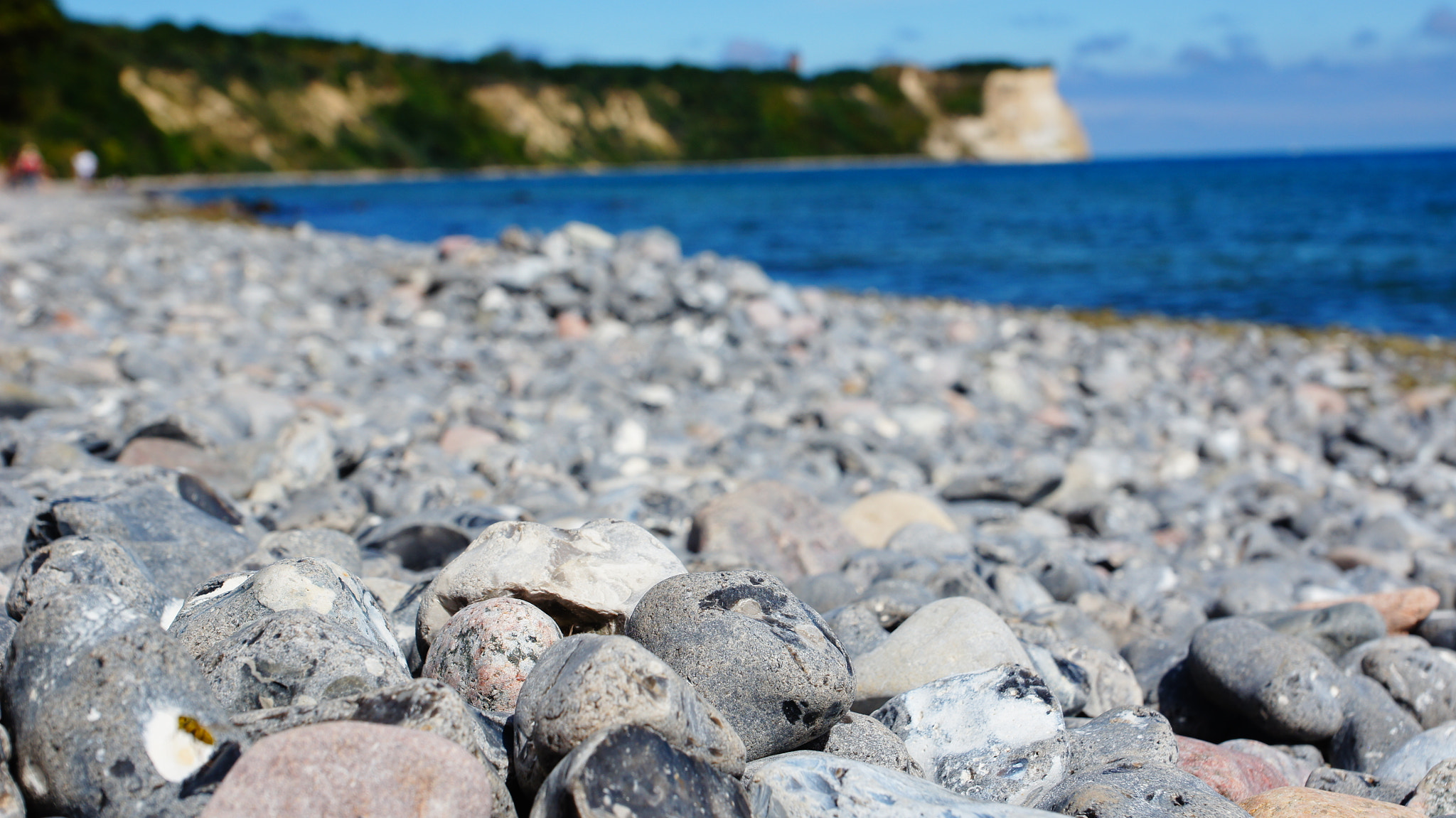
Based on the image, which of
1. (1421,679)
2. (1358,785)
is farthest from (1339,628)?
(1358,785)

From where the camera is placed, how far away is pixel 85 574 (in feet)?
5.56

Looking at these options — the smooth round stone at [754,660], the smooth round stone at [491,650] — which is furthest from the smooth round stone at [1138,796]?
the smooth round stone at [491,650]

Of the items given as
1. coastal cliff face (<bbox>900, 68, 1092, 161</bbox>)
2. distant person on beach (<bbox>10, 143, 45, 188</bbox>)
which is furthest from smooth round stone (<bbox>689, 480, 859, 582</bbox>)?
coastal cliff face (<bbox>900, 68, 1092, 161</bbox>)

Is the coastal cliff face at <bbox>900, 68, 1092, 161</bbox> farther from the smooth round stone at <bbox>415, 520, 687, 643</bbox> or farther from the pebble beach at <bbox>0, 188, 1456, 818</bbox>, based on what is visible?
the smooth round stone at <bbox>415, 520, 687, 643</bbox>

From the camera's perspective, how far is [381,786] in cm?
129

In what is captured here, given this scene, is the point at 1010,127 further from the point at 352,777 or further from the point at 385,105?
the point at 352,777

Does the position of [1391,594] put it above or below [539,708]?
below

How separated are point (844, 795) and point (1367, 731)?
1442 mm

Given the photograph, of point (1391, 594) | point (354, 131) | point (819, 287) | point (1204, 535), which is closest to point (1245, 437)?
point (1204, 535)

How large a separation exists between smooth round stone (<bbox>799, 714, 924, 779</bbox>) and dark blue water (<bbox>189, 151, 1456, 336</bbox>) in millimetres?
11971

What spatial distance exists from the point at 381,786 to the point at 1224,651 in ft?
6.25

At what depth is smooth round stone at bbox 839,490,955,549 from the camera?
3492mm

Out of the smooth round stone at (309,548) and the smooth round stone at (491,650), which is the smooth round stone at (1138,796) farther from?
the smooth round stone at (309,548)

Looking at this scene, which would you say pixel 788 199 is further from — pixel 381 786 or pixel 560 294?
pixel 381 786
